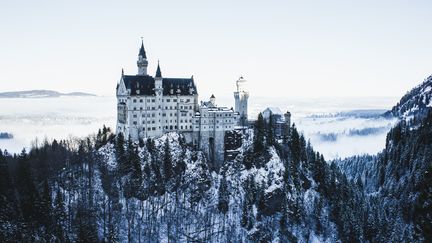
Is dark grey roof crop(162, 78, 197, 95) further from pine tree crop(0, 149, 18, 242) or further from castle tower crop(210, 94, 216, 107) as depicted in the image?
pine tree crop(0, 149, 18, 242)

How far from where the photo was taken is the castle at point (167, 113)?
125 meters

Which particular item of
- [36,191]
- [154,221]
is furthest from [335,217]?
[36,191]

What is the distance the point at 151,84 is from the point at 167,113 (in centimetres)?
1082

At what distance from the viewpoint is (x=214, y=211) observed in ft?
387

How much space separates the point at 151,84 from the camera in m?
129

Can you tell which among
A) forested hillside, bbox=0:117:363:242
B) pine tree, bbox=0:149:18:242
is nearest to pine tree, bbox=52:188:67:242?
forested hillside, bbox=0:117:363:242

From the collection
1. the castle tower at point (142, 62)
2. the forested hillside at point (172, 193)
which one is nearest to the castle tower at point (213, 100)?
the forested hillside at point (172, 193)

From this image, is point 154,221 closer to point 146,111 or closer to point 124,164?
point 124,164

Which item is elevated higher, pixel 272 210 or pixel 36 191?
pixel 36 191

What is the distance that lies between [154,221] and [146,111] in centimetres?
3530

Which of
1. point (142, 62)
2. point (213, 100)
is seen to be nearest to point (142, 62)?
point (142, 62)

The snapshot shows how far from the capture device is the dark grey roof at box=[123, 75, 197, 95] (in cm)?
12619

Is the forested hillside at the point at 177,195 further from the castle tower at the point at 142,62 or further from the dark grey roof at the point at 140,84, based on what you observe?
the castle tower at the point at 142,62

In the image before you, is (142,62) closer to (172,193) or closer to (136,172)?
(136,172)
